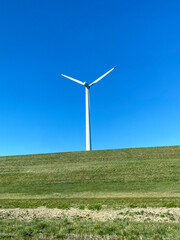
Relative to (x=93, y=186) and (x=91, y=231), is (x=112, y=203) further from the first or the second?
(x=93, y=186)

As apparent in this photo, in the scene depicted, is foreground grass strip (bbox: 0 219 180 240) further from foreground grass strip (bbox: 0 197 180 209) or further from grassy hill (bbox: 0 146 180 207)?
grassy hill (bbox: 0 146 180 207)

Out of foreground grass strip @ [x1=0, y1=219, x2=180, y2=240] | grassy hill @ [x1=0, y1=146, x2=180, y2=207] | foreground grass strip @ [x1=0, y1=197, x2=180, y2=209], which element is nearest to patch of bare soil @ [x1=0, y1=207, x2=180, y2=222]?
foreground grass strip @ [x1=0, y1=197, x2=180, y2=209]

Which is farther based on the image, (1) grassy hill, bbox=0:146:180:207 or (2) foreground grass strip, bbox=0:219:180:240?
(1) grassy hill, bbox=0:146:180:207

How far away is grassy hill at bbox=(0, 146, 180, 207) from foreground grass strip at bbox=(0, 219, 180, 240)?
11620 mm

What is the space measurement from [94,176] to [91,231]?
2553 centimetres

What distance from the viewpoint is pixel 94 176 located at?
1351 inches

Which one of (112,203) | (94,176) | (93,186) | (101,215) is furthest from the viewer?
(94,176)

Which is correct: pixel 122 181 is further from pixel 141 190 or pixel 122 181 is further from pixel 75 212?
pixel 75 212

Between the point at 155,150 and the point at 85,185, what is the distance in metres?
22.1

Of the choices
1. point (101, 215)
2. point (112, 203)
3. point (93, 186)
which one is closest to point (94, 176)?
point (93, 186)

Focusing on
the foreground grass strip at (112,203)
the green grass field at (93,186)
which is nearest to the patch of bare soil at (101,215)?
the green grass field at (93,186)

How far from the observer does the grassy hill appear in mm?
25969

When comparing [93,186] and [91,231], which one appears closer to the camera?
[91,231]

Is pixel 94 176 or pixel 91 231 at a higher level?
pixel 94 176
